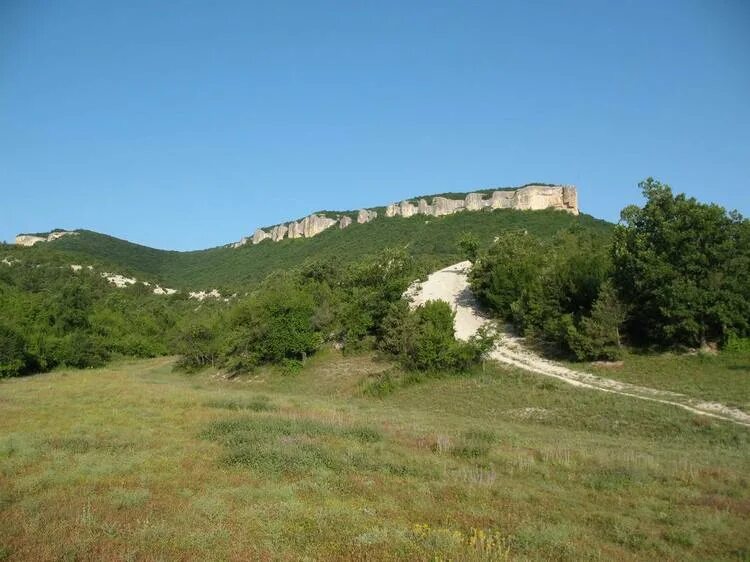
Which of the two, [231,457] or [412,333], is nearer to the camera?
[231,457]

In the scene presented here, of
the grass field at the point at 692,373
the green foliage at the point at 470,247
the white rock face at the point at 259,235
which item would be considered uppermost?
the white rock face at the point at 259,235

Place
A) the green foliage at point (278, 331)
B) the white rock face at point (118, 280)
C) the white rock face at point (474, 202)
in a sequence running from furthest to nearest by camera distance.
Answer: the white rock face at point (474, 202) → the white rock face at point (118, 280) → the green foliage at point (278, 331)

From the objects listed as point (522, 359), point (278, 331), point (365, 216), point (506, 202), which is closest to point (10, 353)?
point (278, 331)

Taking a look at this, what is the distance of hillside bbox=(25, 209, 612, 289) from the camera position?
98.0 meters

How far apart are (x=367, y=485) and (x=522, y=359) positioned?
88.8 feet

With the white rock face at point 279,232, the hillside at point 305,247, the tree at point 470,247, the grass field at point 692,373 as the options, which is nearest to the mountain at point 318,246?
the hillside at point 305,247

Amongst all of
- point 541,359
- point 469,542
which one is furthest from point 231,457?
point 541,359

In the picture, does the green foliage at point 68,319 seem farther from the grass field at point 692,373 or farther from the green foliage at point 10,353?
the grass field at point 692,373

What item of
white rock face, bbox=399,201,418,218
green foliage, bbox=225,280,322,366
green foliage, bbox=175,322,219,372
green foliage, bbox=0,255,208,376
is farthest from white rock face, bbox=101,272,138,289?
green foliage, bbox=225,280,322,366

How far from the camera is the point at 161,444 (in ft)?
49.8

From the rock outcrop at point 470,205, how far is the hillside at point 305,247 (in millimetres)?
3977

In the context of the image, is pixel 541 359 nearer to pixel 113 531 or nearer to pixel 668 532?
pixel 668 532

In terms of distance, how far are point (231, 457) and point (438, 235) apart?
95687 mm

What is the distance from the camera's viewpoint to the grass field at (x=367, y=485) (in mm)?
7922
